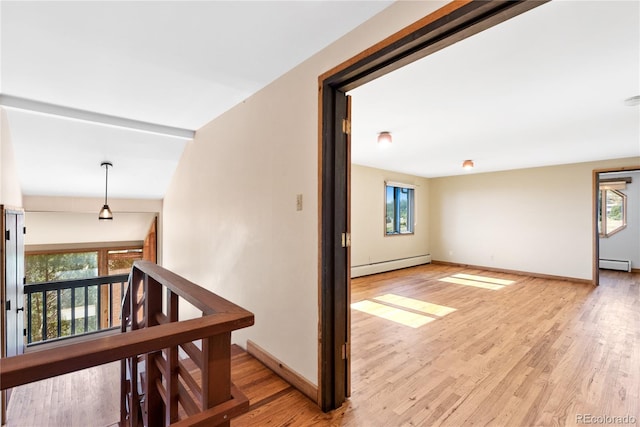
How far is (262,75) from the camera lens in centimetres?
233

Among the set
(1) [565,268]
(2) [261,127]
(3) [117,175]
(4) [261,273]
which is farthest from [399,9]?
(1) [565,268]

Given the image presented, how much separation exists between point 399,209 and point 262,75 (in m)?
5.57

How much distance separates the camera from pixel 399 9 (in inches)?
58.6

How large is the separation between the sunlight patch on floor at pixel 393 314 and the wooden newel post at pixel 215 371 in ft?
9.39

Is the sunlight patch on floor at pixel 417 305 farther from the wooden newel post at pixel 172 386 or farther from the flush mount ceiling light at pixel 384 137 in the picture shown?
the wooden newel post at pixel 172 386

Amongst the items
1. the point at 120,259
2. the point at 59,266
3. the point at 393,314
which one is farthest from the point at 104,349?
the point at 59,266

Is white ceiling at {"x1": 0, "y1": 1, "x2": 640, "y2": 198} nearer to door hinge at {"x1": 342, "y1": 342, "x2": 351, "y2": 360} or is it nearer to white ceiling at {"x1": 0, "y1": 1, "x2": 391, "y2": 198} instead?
white ceiling at {"x1": 0, "y1": 1, "x2": 391, "y2": 198}

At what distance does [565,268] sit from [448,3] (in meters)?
6.64

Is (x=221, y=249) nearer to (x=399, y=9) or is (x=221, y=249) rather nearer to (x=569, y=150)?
(x=399, y=9)

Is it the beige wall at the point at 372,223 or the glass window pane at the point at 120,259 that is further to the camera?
the glass window pane at the point at 120,259

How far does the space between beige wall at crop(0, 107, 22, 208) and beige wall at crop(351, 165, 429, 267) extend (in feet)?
16.0

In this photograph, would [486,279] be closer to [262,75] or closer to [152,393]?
[262,75]

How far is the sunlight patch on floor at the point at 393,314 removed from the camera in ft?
11.5

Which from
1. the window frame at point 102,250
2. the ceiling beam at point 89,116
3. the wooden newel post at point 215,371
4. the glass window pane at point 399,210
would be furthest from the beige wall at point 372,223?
the window frame at point 102,250
